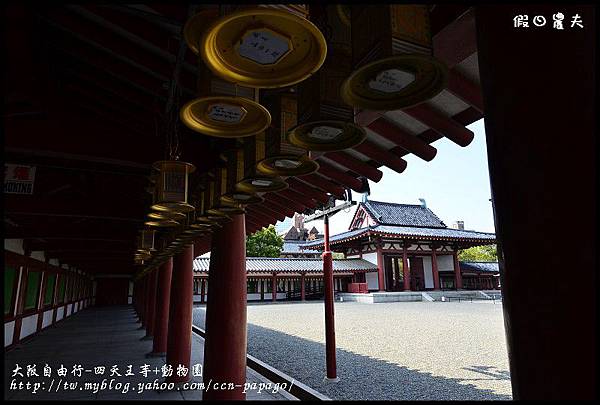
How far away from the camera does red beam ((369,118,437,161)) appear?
2658 mm

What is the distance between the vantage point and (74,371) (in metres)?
7.48

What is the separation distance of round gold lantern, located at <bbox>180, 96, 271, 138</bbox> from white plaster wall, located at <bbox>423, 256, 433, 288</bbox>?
32.9m

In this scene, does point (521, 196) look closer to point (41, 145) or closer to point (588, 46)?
point (588, 46)

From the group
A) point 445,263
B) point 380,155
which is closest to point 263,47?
point 380,155

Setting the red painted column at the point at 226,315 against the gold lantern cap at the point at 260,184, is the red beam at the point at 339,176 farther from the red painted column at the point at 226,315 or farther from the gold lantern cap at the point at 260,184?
the red painted column at the point at 226,315

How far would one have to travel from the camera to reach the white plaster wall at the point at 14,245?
952cm

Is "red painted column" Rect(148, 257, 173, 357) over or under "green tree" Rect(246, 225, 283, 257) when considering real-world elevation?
under

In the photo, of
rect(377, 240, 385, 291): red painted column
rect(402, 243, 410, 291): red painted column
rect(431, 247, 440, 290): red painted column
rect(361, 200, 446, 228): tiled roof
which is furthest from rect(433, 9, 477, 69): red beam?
rect(361, 200, 446, 228): tiled roof

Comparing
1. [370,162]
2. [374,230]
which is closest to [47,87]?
[370,162]

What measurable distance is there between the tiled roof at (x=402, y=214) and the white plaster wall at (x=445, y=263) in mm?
3191

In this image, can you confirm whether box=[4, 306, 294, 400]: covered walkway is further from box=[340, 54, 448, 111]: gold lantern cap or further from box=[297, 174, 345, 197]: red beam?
box=[340, 54, 448, 111]: gold lantern cap

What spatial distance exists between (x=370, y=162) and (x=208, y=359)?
3.00 m

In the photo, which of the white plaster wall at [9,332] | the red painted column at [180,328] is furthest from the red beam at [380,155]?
the white plaster wall at [9,332]

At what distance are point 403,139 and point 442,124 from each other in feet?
1.00
